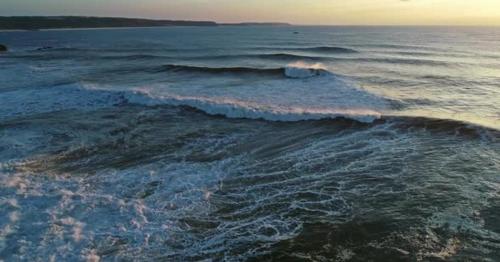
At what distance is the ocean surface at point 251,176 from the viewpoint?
710 centimetres

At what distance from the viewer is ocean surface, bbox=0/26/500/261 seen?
710cm

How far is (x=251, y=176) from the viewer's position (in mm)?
10117

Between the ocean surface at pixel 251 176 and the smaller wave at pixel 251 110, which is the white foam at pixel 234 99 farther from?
the ocean surface at pixel 251 176

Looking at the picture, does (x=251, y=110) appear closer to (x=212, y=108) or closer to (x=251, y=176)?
(x=212, y=108)

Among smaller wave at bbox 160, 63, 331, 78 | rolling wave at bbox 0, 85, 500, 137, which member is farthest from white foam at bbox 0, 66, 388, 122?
smaller wave at bbox 160, 63, 331, 78

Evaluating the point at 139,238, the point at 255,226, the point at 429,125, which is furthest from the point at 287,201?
the point at 429,125

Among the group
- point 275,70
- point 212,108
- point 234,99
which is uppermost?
point 275,70

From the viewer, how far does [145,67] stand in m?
34.1

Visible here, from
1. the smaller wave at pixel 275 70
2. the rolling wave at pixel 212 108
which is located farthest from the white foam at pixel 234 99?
the smaller wave at pixel 275 70

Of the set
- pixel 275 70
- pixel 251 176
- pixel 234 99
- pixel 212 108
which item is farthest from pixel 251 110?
pixel 275 70

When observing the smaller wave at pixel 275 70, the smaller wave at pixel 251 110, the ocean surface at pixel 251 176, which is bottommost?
the ocean surface at pixel 251 176

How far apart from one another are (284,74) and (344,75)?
3853 millimetres

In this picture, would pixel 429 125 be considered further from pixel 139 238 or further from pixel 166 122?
pixel 139 238

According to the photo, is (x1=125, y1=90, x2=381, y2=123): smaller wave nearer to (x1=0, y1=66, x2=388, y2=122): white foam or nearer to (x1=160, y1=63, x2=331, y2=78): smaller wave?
(x1=0, y1=66, x2=388, y2=122): white foam
